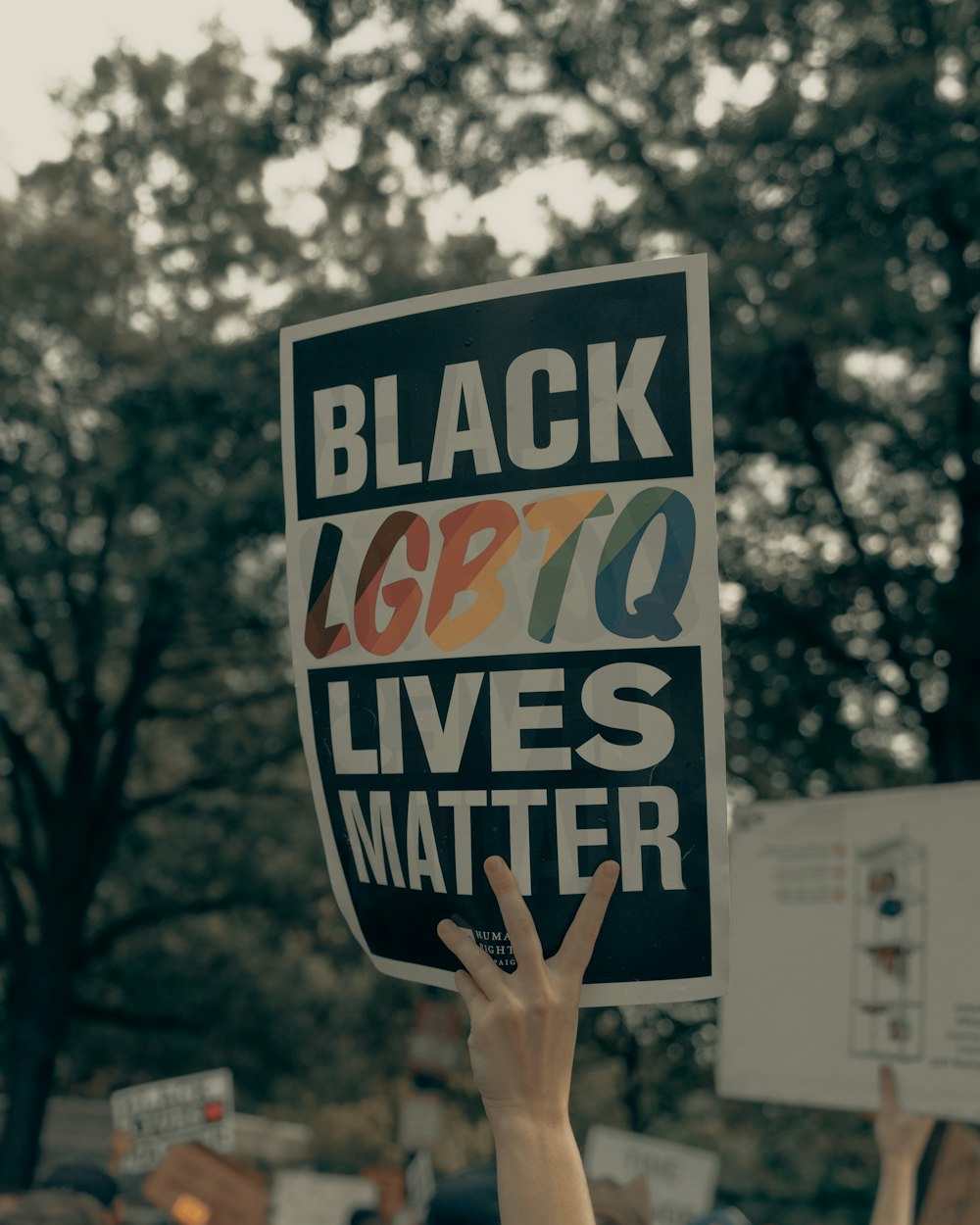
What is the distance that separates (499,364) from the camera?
2.52 m

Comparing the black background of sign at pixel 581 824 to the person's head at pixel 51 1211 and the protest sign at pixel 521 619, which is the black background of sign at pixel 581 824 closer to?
the protest sign at pixel 521 619

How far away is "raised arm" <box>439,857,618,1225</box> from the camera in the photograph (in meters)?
1.92

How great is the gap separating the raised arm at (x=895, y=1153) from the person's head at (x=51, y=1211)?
2.24 metres

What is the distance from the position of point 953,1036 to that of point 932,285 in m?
5.89

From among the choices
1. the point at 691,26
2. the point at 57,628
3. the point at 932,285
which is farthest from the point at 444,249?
the point at 57,628

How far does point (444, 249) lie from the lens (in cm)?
1110

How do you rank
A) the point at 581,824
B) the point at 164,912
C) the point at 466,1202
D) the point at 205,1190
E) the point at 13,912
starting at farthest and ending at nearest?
the point at 164,912 → the point at 13,912 → the point at 205,1190 → the point at 466,1202 → the point at 581,824

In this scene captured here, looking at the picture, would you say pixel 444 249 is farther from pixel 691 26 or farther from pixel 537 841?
pixel 537 841

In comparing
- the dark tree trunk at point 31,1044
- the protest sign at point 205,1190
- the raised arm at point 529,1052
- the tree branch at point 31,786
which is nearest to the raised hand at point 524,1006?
the raised arm at point 529,1052

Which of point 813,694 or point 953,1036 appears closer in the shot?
point 953,1036

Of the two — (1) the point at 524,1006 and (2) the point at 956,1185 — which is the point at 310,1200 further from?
(1) the point at 524,1006

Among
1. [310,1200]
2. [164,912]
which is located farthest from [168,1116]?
[164,912]

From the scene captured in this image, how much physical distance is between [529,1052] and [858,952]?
2711 mm

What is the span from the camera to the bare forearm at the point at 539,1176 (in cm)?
191
